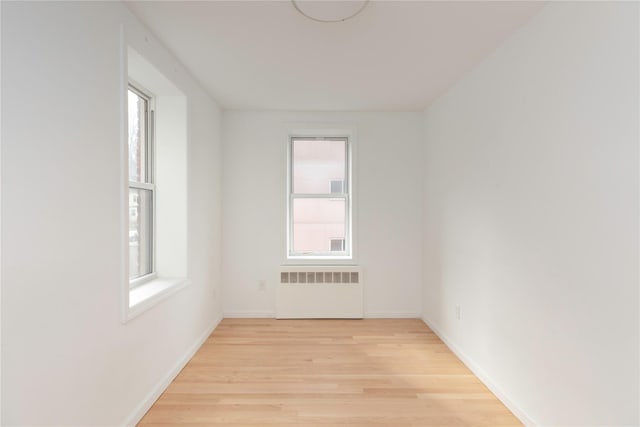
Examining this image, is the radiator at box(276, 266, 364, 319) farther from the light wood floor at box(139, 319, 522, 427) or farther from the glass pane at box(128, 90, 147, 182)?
the glass pane at box(128, 90, 147, 182)

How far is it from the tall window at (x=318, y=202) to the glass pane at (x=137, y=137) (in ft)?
5.93

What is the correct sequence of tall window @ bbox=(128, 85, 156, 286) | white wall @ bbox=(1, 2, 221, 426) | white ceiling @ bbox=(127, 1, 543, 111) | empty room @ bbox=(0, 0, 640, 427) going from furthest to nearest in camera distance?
tall window @ bbox=(128, 85, 156, 286) < white ceiling @ bbox=(127, 1, 543, 111) < empty room @ bbox=(0, 0, 640, 427) < white wall @ bbox=(1, 2, 221, 426)

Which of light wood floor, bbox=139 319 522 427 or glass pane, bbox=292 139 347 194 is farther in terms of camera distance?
glass pane, bbox=292 139 347 194

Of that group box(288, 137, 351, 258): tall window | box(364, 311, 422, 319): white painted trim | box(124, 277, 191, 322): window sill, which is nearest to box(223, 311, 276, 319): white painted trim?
box(288, 137, 351, 258): tall window

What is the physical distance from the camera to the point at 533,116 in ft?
6.41

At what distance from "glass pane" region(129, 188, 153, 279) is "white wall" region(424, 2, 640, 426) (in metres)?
2.64

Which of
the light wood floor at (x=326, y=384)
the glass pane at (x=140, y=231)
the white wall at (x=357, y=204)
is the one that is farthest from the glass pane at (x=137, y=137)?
the light wood floor at (x=326, y=384)

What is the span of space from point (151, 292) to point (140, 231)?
0.57 meters

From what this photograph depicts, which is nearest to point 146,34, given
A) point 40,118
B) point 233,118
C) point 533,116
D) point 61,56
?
point 61,56

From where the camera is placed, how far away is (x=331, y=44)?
228cm

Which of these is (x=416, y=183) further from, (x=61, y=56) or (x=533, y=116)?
(x=61, y=56)

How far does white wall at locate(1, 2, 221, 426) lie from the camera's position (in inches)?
46.7

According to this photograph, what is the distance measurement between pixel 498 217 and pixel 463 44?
123 centimetres

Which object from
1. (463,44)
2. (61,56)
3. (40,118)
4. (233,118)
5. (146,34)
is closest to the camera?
(40,118)
